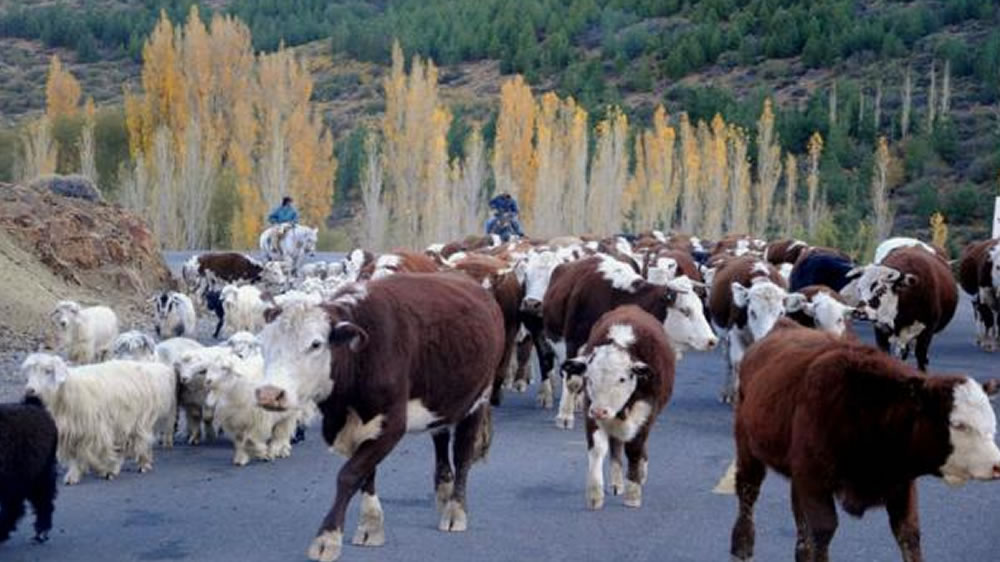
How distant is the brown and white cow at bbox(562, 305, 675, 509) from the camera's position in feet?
35.2

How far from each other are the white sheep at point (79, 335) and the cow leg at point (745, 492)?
12109 mm

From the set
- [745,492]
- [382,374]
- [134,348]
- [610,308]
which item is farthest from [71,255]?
[745,492]

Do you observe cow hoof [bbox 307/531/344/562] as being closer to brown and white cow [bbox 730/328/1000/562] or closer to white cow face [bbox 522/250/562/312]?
brown and white cow [bbox 730/328/1000/562]

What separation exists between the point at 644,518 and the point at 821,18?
94.1m

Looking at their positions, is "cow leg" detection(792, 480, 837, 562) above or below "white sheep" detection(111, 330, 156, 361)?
above

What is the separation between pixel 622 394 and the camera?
10.7 meters

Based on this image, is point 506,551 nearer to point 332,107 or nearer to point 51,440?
point 51,440

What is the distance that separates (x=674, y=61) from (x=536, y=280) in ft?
283

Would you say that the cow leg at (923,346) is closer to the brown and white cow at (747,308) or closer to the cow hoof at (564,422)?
the brown and white cow at (747,308)

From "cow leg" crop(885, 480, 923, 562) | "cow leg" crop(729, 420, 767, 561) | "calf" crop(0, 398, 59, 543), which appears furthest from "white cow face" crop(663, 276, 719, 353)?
"cow leg" crop(885, 480, 923, 562)

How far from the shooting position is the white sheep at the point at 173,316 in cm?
2323

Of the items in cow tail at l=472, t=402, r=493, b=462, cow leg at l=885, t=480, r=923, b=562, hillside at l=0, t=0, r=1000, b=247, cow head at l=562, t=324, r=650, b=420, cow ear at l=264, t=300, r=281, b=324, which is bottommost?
cow tail at l=472, t=402, r=493, b=462

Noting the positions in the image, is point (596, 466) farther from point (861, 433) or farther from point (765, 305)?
point (765, 305)

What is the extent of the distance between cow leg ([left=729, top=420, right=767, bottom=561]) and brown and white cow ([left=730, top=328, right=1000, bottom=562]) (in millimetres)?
435
